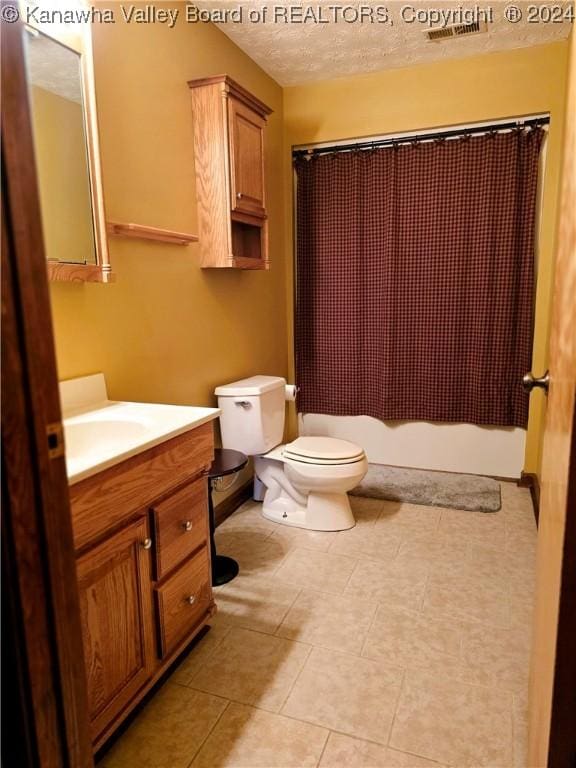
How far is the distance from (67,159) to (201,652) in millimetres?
1739

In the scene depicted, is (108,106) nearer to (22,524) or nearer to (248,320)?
(248,320)

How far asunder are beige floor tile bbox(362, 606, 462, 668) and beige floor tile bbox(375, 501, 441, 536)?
722 mm

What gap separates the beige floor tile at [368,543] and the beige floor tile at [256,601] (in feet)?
1.36

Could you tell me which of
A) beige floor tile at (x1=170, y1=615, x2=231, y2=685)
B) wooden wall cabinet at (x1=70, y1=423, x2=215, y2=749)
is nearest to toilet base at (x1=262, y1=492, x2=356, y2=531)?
beige floor tile at (x1=170, y1=615, x2=231, y2=685)

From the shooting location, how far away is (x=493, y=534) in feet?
8.41

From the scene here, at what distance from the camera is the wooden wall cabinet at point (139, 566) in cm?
124

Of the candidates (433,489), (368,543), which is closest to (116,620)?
(368,543)

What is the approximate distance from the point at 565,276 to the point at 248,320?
2087mm

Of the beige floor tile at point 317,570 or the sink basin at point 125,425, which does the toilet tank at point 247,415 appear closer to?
the beige floor tile at point 317,570

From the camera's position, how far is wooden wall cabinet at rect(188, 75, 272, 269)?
2242mm

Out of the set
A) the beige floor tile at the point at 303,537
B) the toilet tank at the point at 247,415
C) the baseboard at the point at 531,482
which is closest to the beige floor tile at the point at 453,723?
the beige floor tile at the point at 303,537

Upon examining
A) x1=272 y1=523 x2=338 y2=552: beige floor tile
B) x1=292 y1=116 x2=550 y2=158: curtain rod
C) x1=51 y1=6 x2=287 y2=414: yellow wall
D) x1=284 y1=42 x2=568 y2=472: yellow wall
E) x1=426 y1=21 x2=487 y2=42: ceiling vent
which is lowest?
x1=272 y1=523 x2=338 y2=552: beige floor tile

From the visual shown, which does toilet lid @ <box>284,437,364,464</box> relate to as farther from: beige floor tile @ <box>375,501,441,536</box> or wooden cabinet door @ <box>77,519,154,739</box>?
wooden cabinet door @ <box>77,519,154,739</box>

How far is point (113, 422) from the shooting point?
5.37 ft
